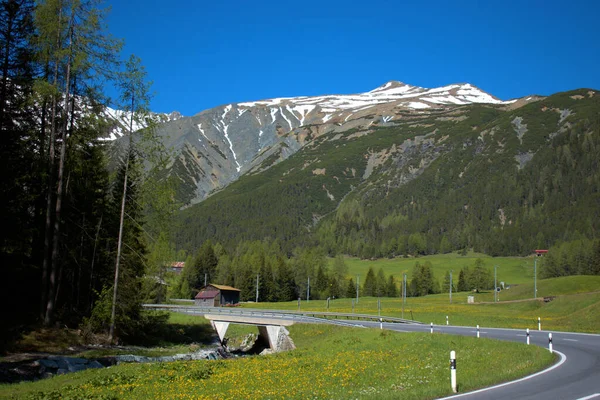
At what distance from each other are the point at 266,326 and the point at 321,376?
30812mm

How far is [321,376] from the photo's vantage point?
1919 cm

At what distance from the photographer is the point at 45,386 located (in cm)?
1814

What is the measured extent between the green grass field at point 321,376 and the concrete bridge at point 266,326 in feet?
66.0

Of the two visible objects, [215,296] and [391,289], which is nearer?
[215,296]

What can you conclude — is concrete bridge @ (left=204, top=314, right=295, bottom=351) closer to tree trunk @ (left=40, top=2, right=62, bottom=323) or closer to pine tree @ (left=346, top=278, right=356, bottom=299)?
tree trunk @ (left=40, top=2, right=62, bottom=323)

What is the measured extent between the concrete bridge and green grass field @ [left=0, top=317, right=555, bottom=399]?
2012 cm

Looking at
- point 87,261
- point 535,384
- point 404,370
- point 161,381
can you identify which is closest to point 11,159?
point 87,261

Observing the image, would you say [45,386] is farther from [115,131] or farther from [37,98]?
[115,131]

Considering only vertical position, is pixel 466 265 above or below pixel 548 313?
above

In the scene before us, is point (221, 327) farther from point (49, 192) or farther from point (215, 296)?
point (215, 296)

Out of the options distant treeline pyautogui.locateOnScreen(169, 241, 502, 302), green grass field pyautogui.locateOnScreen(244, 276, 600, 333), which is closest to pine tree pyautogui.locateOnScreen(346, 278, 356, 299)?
distant treeline pyautogui.locateOnScreen(169, 241, 502, 302)

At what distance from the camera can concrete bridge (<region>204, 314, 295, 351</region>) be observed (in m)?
46.8

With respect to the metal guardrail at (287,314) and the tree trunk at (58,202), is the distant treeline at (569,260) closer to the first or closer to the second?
the metal guardrail at (287,314)

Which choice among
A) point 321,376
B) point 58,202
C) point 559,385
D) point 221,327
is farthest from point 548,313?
point 58,202
